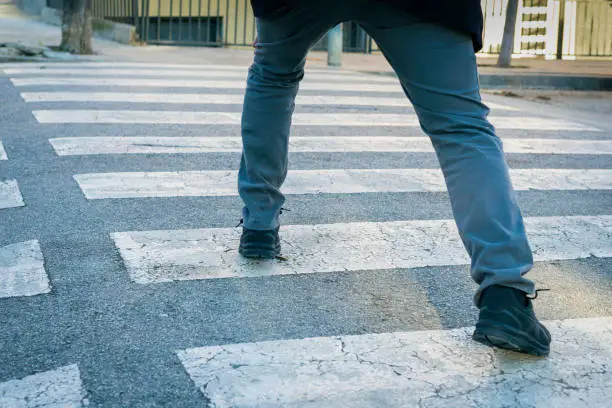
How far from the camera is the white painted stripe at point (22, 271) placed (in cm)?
323

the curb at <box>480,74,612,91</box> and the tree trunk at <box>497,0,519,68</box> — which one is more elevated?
the tree trunk at <box>497,0,519,68</box>

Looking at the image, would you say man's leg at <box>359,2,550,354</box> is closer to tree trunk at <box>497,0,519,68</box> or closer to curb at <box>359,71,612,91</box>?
curb at <box>359,71,612,91</box>

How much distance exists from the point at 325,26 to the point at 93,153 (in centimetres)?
299

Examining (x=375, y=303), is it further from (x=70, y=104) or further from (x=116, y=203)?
(x=70, y=104)

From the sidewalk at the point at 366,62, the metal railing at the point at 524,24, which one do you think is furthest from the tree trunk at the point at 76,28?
the metal railing at the point at 524,24

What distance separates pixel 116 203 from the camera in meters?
4.52

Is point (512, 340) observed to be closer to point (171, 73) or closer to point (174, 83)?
point (174, 83)

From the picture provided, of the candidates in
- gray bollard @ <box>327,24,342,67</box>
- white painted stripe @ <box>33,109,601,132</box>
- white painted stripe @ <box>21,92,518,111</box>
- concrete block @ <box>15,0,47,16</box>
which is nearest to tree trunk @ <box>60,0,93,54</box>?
gray bollard @ <box>327,24,342,67</box>

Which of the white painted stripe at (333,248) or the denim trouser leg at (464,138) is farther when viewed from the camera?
the white painted stripe at (333,248)

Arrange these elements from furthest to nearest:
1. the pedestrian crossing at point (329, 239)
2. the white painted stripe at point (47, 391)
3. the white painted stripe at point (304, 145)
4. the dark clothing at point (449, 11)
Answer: the white painted stripe at point (304, 145)
the dark clothing at point (449, 11)
the pedestrian crossing at point (329, 239)
the white painted stripe at point (47, 391)

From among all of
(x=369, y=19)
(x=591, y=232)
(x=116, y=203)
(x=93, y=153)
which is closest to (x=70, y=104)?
(x=93, y=153)

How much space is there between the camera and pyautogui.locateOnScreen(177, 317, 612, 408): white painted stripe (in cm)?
242

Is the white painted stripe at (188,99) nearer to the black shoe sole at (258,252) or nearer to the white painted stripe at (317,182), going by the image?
the white painted stripe at (317,182)

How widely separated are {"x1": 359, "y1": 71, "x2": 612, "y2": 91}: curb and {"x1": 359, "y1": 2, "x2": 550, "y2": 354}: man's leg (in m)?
9.81
